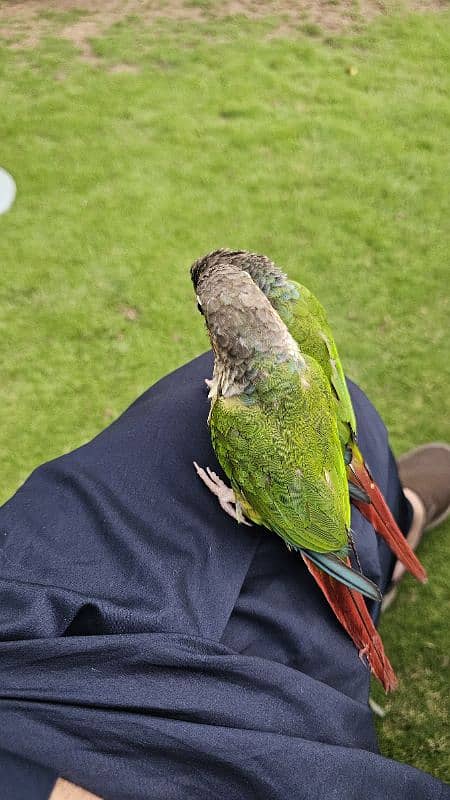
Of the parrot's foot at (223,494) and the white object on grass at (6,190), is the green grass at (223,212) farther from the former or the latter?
the parrot's foot at (223,494)

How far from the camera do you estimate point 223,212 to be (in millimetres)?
2305

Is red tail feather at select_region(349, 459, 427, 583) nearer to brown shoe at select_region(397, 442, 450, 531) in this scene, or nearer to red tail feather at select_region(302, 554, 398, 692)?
red tail feather at select_region(302, 554, 398, 692)

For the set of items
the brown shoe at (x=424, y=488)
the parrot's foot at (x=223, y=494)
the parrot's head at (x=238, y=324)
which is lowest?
the brown shoe at (x=424, y=488)

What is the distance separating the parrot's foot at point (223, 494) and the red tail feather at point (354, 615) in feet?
0.42

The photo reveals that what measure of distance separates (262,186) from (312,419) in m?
1.54

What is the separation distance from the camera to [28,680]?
2.31 feet

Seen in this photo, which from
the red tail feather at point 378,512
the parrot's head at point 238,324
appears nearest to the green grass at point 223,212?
the red tail feather at point 378,512

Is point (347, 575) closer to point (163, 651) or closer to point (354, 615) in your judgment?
point (354, 615)

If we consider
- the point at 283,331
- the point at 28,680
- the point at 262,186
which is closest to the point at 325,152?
the point at 262,186

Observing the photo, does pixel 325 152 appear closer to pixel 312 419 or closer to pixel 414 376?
pixel 414 376

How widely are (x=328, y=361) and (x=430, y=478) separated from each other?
0.66 meters

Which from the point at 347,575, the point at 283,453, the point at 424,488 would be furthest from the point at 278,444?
the point at 424,488

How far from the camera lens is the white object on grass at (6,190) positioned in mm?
2328

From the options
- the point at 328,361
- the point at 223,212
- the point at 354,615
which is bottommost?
the point at 354,615
